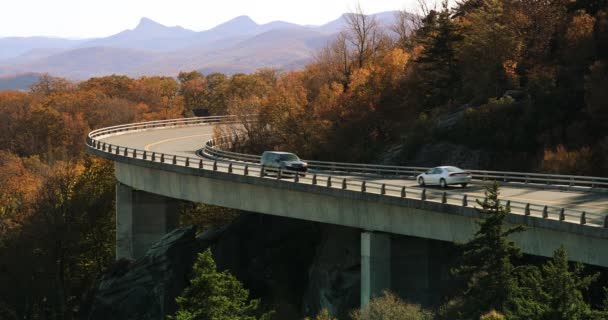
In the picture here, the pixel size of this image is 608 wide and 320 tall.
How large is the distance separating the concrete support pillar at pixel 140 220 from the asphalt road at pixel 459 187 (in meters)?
5.82

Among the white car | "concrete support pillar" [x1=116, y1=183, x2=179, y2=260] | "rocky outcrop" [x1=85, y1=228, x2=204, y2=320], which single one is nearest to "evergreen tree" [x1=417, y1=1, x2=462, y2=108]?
"concrete support pillar" [x1=116, y1=183, x2=179, y2=260]

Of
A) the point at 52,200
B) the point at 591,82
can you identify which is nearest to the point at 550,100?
the point at 591,82

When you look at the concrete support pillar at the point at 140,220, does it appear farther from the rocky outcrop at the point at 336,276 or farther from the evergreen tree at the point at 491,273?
the evergreen tree at the point at 491,273

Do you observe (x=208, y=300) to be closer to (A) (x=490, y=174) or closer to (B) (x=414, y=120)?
(A) (x=490, y=174)

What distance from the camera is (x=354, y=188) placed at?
45.7m

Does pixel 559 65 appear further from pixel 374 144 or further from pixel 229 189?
pixel 229 189

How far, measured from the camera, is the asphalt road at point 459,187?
40.6 metres

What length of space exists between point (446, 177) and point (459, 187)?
1065 millimetres

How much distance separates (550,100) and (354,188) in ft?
71.2

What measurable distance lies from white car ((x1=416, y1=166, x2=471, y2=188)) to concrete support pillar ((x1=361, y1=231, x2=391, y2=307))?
18.3ft

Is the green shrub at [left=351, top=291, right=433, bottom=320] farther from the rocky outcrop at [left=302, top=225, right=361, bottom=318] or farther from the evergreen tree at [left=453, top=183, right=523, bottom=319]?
the rocky outcrop at [left=302, top=225, right=361, bottom=318]

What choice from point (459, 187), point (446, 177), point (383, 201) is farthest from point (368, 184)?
point (383, 201)

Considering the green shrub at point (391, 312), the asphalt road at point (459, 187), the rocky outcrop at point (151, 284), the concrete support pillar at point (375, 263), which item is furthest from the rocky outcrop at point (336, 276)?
the green shrub at point (391, 312)

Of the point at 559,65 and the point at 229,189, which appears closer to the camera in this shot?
the point at 229,189
